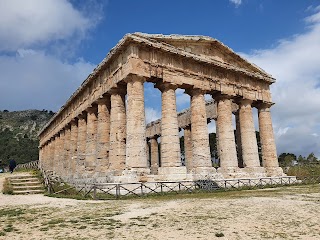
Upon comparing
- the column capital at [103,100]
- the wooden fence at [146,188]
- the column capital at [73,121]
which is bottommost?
the wooden fence at [146,188]

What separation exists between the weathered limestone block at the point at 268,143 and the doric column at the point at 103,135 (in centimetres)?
1589

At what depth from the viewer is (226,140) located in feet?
84.2

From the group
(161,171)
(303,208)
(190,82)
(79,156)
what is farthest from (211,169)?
(79,156)

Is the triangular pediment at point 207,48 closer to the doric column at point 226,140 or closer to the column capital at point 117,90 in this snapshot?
the doric column at point 226,140

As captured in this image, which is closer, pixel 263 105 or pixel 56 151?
pixel 263 105

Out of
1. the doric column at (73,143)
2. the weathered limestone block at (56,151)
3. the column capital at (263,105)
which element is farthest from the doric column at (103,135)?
the weathered limestone block at (56,151)

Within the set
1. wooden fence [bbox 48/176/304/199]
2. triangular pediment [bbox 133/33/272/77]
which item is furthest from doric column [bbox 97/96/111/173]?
triangular pediment [bbox 133/33/272/77]

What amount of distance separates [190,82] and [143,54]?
16.0ft

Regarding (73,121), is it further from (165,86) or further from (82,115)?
(165,86)

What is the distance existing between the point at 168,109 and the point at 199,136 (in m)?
3.56

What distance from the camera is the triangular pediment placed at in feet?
75.6

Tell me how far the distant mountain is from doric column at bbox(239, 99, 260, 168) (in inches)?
3163

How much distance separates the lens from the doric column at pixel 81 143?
29.4 meters

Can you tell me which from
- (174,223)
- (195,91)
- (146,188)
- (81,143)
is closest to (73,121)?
(81,143)
